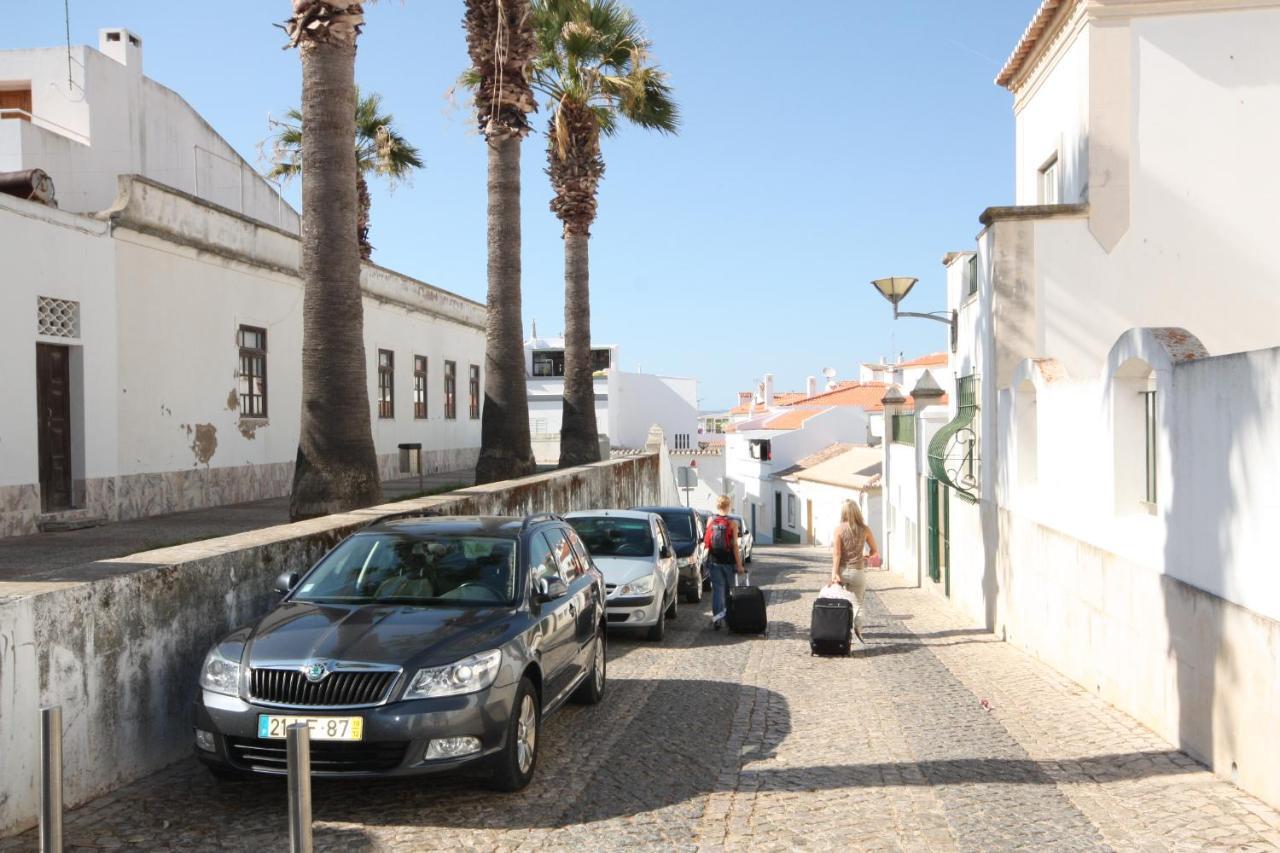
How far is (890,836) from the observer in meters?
5.79

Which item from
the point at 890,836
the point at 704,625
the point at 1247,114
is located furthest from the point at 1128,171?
the point at 890,836

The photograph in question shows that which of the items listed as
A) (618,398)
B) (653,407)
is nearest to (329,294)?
(618,398)

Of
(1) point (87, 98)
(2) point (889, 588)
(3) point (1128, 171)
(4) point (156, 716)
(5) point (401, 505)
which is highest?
(1) point (87, 98)

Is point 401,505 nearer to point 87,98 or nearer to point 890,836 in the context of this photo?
point 890,836

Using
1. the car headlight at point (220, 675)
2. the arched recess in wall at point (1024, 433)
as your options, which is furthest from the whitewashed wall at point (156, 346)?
the arched recess in wall at point (1024, 433)

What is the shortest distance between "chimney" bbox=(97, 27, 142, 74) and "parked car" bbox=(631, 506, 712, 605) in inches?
654

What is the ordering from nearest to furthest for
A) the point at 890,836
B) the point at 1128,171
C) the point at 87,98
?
the point at 890,836 → the point at 1128,171 → the point at 87,98

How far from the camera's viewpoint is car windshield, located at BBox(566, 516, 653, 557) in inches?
545

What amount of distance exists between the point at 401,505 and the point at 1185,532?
8112 mm

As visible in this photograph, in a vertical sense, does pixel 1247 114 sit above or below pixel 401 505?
above

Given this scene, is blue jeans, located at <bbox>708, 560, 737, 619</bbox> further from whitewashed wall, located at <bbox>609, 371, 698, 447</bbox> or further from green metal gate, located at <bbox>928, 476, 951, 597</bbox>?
whitewashed wall, located at <bbox>609, 371, 698, 447</bbox>

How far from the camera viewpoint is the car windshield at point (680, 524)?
58.9 ft

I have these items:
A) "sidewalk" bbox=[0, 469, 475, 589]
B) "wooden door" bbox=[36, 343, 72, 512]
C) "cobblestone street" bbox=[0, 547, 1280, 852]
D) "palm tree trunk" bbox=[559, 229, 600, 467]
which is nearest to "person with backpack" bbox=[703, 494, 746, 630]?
"cobblestone street" bbox=[0, 547, 1280, 852]

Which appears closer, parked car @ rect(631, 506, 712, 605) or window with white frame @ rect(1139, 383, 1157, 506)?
window with white frame @ rect(1139, 383, 1157, 506)
